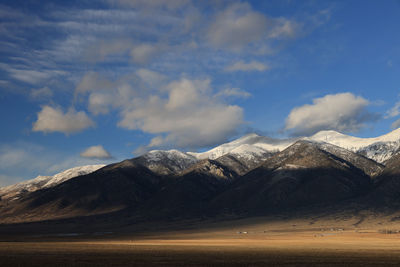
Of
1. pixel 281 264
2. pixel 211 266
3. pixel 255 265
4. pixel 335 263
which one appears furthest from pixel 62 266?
pixel 335 263

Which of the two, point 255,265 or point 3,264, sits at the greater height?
point 3,264

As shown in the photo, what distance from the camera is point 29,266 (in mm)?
72500

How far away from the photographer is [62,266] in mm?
74500

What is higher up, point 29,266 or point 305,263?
point 29,266

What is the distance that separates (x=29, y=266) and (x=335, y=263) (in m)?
52.6

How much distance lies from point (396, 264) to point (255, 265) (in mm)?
25211

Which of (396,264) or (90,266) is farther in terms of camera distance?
(396,264)

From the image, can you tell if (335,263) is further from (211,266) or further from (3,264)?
(3,264)

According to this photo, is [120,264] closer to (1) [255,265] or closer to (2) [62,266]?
(2) [62,266]

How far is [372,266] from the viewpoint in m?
76.4

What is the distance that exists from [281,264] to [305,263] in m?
4.89

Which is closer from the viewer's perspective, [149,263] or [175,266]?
[175,266]

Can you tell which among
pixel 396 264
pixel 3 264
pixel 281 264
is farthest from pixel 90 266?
pixel 396 264

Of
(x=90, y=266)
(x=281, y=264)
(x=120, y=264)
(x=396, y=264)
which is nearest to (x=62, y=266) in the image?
(x=90, y=266)
